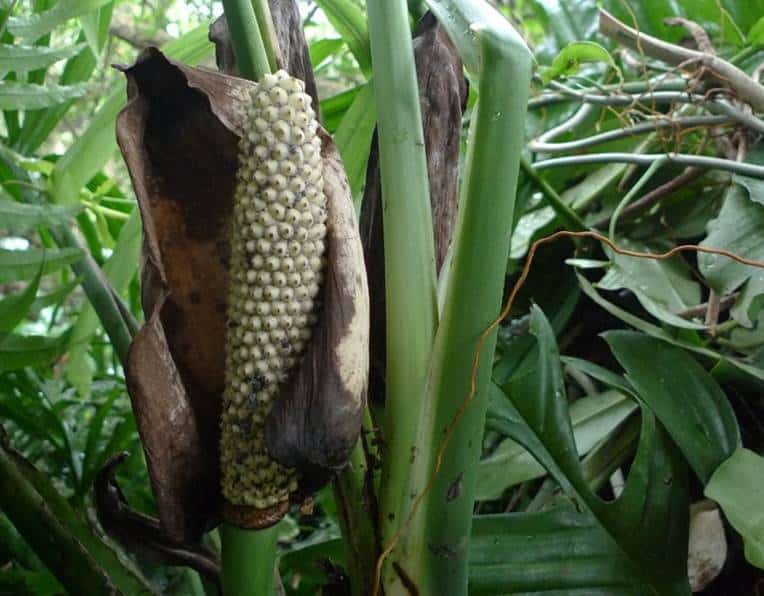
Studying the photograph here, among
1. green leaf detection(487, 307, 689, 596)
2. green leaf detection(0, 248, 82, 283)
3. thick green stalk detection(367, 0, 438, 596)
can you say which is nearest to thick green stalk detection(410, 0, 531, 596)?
thick green stalk detection(367, 0, 438, 596)

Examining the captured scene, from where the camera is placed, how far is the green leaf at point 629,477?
0.48m

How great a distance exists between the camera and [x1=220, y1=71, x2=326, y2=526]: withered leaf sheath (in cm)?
33

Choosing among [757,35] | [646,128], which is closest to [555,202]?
[646,128]

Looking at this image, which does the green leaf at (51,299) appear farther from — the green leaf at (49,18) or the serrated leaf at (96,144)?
the green leaf at (49,18)

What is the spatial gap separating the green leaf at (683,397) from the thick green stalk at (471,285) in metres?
0.22

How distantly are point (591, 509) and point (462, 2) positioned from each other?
13.2 inches

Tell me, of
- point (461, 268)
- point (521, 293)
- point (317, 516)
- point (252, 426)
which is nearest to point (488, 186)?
point (461, 268)

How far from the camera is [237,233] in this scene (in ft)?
1.12

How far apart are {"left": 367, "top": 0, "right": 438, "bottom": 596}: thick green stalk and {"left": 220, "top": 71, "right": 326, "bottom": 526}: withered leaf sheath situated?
5cm

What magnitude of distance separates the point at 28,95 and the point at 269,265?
0.27 meters

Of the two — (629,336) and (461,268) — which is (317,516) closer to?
(629,336)

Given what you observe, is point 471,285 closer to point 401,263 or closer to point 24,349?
point 401,263

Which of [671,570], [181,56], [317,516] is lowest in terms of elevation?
[317,516]

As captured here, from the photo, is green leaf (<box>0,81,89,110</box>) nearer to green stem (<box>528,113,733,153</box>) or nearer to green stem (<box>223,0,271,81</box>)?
green stem (<box>223,0,271,81</box>)
